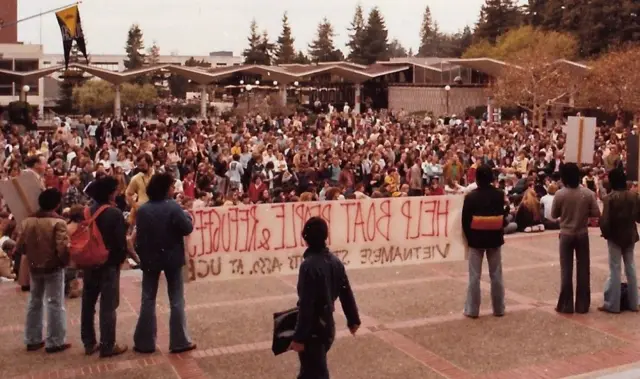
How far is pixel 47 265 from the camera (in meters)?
7.07

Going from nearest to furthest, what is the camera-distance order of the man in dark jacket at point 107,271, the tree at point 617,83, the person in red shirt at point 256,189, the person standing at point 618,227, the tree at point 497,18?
the man in dark jacket at point 107,271, the person standing at point 618,227, the person in red shirt at point 256,189, the tree at point 617,83, the tree at point 497,18

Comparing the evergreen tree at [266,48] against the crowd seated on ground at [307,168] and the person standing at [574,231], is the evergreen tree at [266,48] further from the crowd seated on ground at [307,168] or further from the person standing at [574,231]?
the person standing at [574,231]

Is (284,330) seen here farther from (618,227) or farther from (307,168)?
(307,168)

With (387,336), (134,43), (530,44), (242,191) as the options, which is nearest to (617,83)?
(530,44)

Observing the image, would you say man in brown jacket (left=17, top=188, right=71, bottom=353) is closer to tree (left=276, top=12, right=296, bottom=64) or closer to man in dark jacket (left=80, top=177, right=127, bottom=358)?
man in dark jacket (left=80, top=177, right=127, bottom=358)

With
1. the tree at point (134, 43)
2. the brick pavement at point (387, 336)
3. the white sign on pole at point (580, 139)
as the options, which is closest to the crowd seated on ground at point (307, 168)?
the brick pavement at point (387, 336)

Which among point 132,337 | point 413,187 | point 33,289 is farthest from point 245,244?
point 413,187

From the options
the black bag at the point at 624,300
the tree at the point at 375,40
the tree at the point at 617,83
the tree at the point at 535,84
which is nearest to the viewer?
the black bag at the point at 624,300

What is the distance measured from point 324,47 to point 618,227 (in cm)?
10053

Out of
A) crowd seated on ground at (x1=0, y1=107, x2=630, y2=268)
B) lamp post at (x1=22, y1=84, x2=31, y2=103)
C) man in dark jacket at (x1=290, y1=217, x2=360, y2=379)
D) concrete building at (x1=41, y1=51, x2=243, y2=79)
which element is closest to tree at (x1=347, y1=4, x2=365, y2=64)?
concrete building at (x1=41, y1=51, x2=243, y2=79)

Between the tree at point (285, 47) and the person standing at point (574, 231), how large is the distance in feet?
316

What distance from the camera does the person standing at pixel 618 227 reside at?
865cm

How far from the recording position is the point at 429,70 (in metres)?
65.4

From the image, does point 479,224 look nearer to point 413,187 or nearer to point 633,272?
point 633,272
